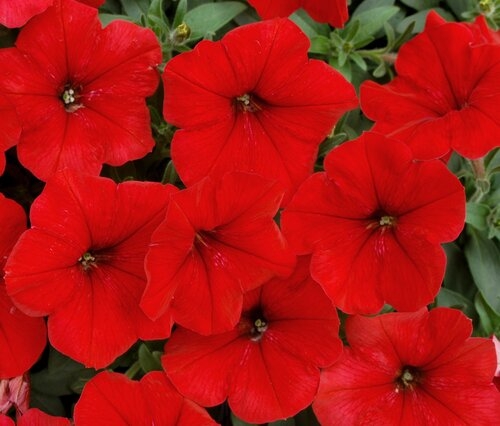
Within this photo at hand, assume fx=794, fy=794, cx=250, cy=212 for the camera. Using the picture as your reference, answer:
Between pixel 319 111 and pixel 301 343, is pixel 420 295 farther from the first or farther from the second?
pixel 319 111

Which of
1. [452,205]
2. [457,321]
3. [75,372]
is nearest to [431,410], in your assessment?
[457,321]

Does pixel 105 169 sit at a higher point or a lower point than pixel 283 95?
lower

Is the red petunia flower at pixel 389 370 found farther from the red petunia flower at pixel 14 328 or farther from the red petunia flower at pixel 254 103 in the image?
the red petunia flower at pixel 14 328

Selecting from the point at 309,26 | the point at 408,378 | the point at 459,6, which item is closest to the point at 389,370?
the point at 408,378

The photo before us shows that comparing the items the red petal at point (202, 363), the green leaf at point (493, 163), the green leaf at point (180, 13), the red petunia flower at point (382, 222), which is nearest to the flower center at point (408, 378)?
the red petunia flower at point (382, 222)

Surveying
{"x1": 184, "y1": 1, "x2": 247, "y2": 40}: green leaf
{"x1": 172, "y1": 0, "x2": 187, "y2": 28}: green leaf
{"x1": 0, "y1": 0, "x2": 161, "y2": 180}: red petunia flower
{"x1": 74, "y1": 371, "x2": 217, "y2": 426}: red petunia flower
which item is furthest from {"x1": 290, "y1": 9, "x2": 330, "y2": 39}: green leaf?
{"x1": 74, "y1": 371, "x2": 217, "y2": 426}: red petunia flower

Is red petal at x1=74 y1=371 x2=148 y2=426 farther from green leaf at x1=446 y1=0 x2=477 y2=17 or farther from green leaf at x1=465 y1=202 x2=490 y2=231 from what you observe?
green leaf at x1=446 y1=0 x2=477 y2=17

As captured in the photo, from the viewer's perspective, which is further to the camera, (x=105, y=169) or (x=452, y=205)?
(x=105, y=169)
